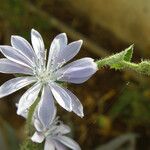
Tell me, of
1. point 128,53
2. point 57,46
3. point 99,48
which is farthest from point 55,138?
point 99,48

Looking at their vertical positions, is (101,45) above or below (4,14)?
above

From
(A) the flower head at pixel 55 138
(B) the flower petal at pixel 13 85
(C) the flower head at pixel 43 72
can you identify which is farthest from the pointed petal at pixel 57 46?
(A) the flower head at pixel 55 138

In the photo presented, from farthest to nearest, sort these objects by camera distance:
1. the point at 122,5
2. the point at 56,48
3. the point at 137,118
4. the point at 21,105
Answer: the point at 122,5 < the point at 137,118 < the point at 56,48 < the point at 21,105

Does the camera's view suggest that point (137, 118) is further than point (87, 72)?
Yes

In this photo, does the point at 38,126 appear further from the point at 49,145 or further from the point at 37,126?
the point at 49,145

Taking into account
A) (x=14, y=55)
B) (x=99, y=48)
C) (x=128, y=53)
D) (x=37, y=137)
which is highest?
(x=99, y=48)

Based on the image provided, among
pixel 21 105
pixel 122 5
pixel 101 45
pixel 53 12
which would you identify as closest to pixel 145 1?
pixel 122 5

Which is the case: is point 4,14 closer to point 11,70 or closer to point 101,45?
point 101,45
